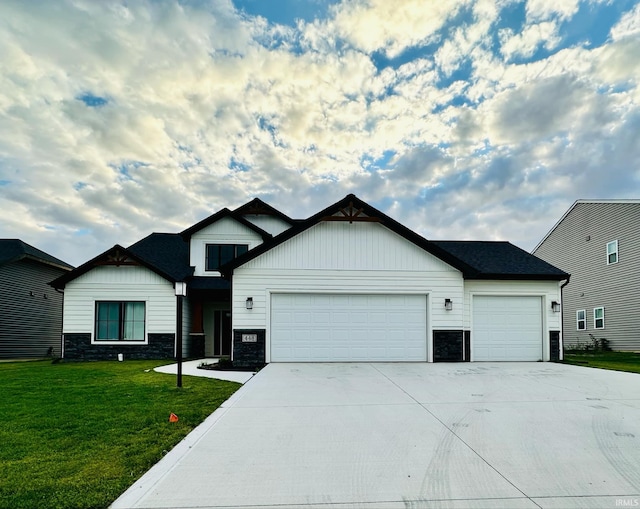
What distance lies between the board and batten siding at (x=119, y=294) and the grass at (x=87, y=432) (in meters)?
6.61

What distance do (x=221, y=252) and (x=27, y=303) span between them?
33.7 feet

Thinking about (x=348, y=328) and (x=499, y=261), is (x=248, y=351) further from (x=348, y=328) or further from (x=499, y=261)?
(x=499, y=261)

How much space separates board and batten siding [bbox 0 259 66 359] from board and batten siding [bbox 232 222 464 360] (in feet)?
42.6

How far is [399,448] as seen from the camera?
15.5 feet

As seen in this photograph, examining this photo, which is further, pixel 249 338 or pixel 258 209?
pixel 258 209

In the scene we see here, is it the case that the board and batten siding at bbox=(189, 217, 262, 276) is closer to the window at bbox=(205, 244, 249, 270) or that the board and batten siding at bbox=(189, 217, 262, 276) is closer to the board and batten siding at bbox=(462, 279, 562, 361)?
the window at bbox=(205, 244, 249, 270)

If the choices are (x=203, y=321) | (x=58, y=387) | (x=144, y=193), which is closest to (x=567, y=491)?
(x=58, y=387)

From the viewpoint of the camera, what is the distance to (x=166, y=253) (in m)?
19.7

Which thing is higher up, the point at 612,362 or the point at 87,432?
the point at 87,432

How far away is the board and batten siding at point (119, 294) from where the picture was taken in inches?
648

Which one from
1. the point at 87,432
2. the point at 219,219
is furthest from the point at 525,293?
the point at 87,432

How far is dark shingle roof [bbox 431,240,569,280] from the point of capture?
14023 millimetres

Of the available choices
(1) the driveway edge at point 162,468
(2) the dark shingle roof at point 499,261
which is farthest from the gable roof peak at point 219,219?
(1) the driveway edge at point 162,468

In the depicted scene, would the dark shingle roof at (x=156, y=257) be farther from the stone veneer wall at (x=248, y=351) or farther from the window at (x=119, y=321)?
the stone veneer wall at (x=248, y=351)
